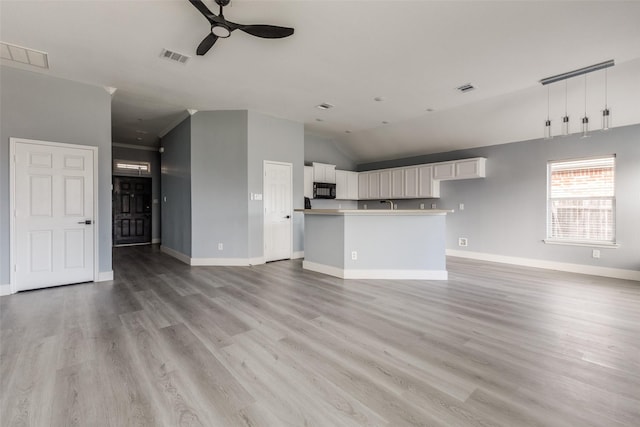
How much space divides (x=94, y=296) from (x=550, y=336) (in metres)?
5.00

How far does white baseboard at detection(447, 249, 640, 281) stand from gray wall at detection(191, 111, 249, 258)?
4989 mm

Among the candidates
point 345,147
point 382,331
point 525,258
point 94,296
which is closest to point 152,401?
point 382,331

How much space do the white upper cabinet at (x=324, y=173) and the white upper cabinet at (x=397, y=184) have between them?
1.59 metres

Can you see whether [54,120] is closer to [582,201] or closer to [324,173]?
[324,173]

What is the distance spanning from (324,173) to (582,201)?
529 centimetres

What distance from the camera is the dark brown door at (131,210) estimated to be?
8.13 meters

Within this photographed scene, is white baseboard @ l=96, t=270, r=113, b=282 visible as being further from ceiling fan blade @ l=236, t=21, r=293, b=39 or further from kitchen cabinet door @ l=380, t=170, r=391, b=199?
kitchen cabinet door @ l=380, t=170, r=391, b=199

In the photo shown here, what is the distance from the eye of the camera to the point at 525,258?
5758 mm

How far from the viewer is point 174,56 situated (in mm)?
3469

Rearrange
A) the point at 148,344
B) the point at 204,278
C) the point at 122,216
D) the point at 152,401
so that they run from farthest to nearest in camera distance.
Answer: the point at 122,216
the point at 204,278
the point at 148,344
the point at 152,401

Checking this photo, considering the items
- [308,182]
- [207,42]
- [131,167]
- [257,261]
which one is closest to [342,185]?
[308,182]

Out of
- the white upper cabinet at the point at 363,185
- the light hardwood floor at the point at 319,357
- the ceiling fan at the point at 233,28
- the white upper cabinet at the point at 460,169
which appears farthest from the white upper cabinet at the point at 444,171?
the ceiling fan at the point at 233,28

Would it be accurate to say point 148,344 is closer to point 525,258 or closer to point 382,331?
point 382,331

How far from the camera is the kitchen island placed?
4.46 meters
